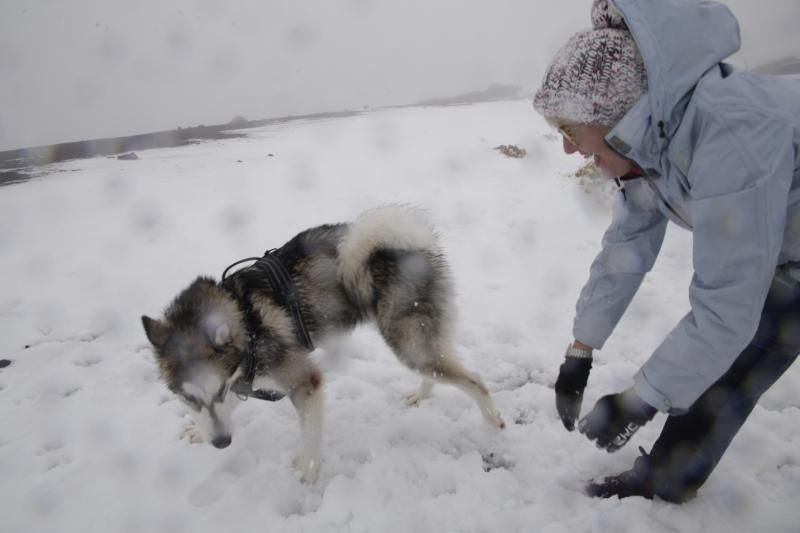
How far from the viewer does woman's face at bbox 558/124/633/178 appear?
1546 mm

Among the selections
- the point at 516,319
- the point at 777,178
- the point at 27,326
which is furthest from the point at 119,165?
the point at 777,178

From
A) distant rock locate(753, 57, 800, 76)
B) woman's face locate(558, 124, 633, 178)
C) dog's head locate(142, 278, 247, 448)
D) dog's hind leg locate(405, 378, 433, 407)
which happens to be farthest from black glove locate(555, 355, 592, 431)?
distant rock locate(753, 57, 800, 76)

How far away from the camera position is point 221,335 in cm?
243

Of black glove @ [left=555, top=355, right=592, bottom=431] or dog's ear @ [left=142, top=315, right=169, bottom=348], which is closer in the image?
black glove @ [left=555, top=355, right=592, bottom=431]

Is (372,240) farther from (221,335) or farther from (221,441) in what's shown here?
(221,441)

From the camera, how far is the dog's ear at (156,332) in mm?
2441

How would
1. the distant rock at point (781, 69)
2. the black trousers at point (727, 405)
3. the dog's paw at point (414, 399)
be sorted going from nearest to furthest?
1. the black trousers at point (727, 405)
2. the dog's paw at point (414, 399)
3. the distant rock at point (781, 69)

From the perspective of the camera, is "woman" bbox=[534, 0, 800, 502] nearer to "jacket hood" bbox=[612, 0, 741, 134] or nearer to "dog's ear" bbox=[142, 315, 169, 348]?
"jacket hood" bbox=[612, 0, 741, 134]

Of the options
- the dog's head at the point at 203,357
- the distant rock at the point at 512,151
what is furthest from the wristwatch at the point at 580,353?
the distant rock at the point at 512,151

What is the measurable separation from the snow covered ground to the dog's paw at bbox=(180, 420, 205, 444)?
0.23ft

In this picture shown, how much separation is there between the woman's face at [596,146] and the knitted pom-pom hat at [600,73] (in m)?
0.06

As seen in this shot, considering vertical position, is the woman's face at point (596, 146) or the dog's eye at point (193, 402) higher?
the woman's face at point (596, 146)

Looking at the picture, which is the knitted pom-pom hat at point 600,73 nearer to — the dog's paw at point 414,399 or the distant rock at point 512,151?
the dog's paw at point 414,399

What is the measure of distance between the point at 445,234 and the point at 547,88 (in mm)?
4847
